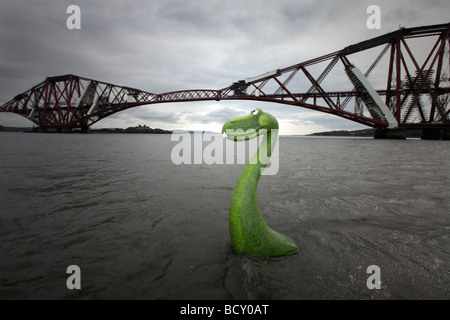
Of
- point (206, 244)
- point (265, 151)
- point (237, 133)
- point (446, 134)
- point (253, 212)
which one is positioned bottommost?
point (206, 244)

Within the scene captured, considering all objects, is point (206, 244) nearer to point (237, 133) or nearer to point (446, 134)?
point (237, 133)

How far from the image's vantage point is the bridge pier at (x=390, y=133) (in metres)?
24.9

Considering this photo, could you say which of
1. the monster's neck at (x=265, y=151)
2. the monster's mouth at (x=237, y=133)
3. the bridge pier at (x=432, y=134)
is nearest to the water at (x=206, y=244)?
the monster's neck at (x=265, y=151)

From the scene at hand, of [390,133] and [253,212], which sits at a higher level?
[390,133]

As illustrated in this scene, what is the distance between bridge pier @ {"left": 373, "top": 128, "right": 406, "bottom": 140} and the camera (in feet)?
81.6

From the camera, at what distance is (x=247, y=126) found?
1651 millimetres

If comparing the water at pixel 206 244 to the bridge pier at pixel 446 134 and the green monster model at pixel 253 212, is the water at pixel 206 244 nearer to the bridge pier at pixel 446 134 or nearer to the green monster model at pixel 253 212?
the green monster model at pixel 253 212

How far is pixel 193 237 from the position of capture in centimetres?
218

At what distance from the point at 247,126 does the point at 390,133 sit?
109 feet

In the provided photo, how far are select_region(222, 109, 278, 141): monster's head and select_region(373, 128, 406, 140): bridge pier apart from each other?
3239 cm

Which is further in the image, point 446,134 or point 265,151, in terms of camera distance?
point 446,134

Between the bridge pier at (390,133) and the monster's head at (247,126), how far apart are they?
32389 millimetres

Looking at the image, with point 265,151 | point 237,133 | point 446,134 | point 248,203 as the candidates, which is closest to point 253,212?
point 248,203
